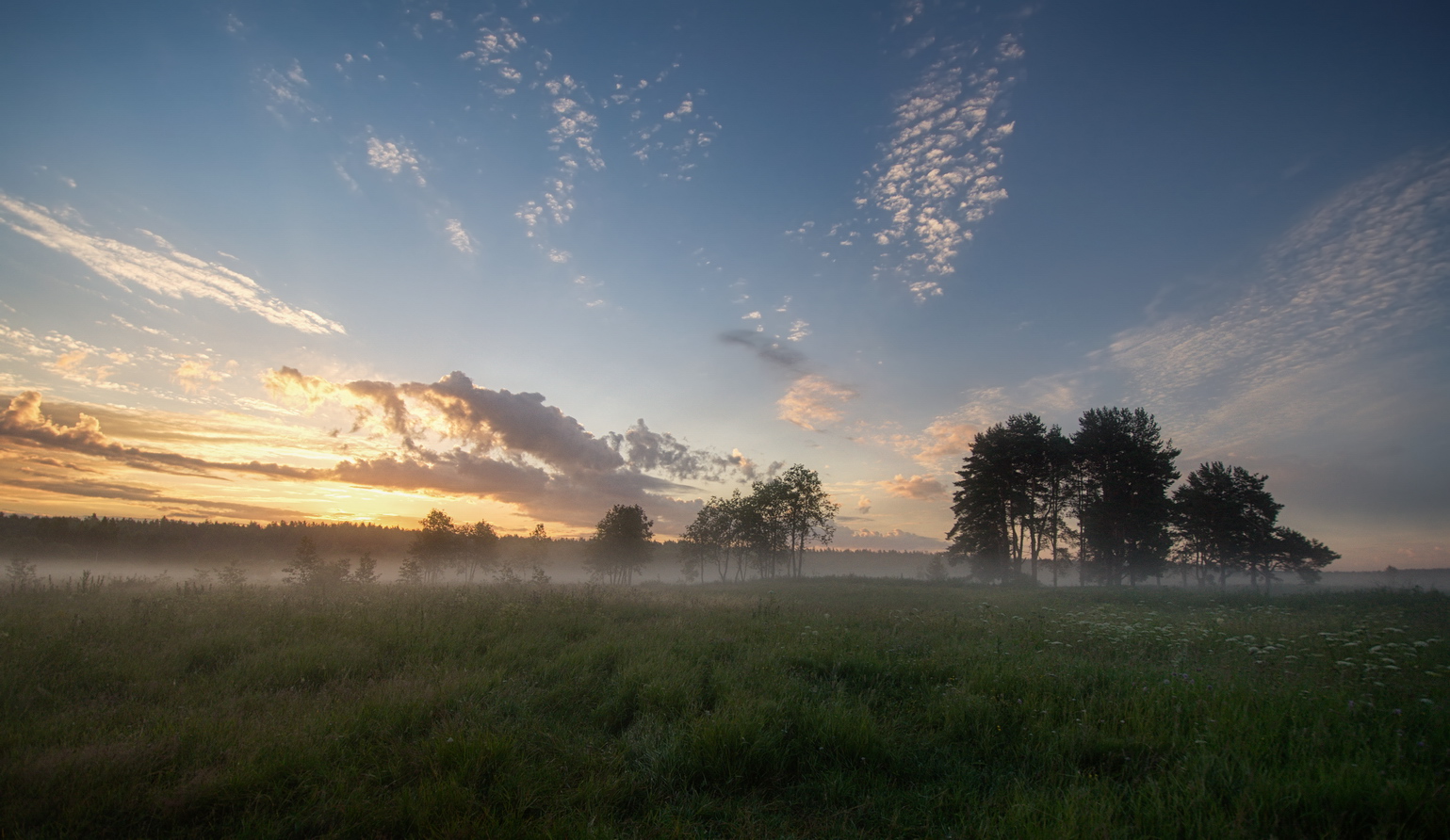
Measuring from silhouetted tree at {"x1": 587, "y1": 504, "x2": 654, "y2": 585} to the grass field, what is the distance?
66825 mm

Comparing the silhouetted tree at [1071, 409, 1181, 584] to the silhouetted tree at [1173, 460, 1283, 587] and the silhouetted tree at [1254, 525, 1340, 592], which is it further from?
the silhouetted tree at [1254, 525, 1340, 592]

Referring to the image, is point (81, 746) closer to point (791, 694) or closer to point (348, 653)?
point (348, 653)

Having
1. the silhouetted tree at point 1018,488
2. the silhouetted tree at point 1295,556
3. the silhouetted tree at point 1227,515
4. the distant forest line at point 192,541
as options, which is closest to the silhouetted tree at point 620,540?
the distant forest line at point 192,541

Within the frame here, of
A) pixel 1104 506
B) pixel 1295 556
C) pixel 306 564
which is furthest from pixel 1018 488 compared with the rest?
pixel 306 564

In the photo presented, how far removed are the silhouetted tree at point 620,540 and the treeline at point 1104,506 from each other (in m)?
44.2

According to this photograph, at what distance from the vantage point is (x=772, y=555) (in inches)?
2739

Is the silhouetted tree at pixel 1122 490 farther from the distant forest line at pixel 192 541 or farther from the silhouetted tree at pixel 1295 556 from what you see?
the distant forest line at pixel 192 541

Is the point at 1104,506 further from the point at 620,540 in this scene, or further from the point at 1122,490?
the point at 620,540

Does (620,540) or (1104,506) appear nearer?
(1104,506)

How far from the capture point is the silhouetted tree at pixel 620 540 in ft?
247

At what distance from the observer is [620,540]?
247 ft

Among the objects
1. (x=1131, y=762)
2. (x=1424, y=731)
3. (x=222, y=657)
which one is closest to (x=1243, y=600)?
(x=1424, y=731)

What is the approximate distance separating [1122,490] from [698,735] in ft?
154

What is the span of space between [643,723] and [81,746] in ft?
16.6
